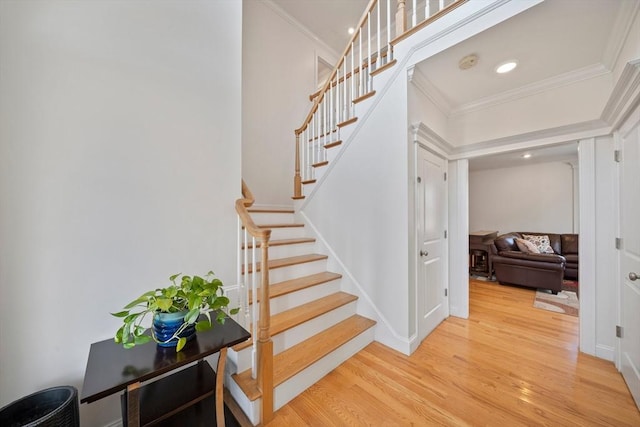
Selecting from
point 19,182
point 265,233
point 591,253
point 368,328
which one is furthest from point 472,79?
point 19,182

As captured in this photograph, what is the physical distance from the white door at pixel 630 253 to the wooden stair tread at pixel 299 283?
2091 mm

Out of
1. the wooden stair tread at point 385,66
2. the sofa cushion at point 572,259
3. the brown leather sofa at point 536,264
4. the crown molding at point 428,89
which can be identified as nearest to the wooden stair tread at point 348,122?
the wooden stair tread at point 385,66

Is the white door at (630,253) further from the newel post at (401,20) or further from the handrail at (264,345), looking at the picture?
the handrail at (264,345)

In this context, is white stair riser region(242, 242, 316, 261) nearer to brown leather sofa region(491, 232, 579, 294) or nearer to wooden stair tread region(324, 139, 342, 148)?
wooden stair tread region(324, 139, 342, 148)

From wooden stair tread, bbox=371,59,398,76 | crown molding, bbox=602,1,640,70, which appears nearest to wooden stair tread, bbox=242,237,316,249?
wooden stair tread, bbox=371,59,398,76

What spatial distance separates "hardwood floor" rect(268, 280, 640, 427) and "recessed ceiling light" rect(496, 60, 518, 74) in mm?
2465

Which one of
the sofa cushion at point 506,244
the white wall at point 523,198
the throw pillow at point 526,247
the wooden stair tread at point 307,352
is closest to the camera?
the wooden stair tread at point 307,352

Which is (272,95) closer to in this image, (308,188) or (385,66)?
(308,188)

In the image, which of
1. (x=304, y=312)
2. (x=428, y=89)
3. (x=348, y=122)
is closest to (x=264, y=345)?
(x=304, y=312)

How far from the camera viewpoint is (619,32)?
5.21 feet

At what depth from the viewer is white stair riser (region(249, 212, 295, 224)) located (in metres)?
2.85

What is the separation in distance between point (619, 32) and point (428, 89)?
46.9 inches

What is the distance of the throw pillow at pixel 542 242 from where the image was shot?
4418 millimetres

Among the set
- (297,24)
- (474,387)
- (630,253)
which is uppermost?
(297,24)
